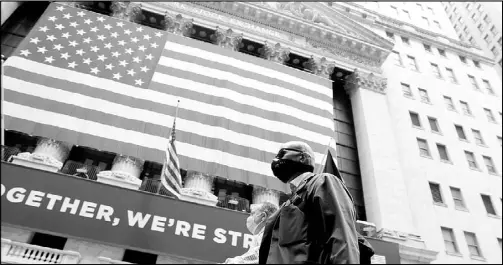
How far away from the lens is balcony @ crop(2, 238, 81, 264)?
434 inches

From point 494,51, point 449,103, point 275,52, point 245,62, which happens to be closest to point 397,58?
point 449,103

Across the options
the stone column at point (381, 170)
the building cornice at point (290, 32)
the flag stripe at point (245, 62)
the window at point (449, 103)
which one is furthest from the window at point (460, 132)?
the flag stripe at point (245, 62)

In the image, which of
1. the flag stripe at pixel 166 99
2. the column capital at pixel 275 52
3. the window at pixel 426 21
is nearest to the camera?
the flag stripe at pixel 166 99

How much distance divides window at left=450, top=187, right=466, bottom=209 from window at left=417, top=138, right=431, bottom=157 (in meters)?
2.44

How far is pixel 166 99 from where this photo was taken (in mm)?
16344

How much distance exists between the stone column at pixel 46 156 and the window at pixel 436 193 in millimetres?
18298

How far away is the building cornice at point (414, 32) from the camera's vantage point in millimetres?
32406

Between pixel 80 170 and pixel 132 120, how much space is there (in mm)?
2699

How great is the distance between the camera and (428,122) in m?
24.2

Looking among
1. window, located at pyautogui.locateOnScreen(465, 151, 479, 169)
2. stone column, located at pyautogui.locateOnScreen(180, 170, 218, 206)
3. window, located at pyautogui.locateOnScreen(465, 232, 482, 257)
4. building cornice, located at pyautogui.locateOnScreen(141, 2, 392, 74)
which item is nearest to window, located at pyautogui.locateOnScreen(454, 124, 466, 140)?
window, located at pyautogui.locateOnScreen(465, 151, 479, 169)

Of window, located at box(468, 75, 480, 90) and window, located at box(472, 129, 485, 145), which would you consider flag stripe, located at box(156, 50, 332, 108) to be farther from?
window, located at box(468, 75, 480, 90)

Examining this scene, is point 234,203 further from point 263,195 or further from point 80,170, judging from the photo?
point 80,170

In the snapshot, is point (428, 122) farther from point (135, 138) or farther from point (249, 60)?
point (135, 138)

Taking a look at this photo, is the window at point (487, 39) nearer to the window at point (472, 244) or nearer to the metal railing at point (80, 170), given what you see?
the window at point (472, 244)
